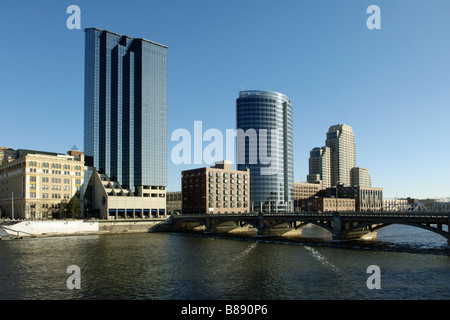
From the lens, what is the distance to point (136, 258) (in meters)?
82.1

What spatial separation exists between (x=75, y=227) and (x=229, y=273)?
4194 inches

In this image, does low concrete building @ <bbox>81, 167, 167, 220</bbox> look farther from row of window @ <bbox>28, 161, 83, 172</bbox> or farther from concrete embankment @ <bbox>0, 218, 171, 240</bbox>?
concrete embankment @ <bbox>0, 218, 171, 240</bbox>

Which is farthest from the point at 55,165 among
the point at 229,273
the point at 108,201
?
the point at 229,273

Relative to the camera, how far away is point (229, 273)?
209 feet

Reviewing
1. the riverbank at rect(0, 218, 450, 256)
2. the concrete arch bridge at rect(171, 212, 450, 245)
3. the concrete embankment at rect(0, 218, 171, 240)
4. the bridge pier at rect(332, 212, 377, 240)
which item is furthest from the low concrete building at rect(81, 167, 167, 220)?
the bridge pier at rect(332, 212, 377, 240)

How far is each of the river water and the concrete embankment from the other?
40078mm

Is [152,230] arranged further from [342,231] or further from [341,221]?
[342,231]

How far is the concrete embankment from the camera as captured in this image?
134 metres

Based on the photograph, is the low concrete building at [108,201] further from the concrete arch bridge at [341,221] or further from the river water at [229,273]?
the river water at [229,273]

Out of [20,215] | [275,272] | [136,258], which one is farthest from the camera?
[20,215]
